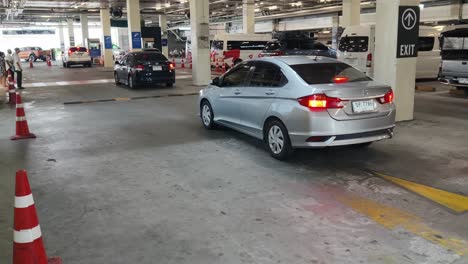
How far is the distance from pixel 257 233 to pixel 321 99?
7.94 ft

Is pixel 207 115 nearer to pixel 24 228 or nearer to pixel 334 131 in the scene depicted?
pixel 334 131

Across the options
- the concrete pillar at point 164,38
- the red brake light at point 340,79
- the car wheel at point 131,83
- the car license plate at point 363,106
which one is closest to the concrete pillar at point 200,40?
the car wheel at point 131,83

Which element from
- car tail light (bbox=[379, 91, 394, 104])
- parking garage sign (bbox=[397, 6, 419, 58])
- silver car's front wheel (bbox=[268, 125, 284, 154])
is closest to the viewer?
car tail light (bbox=[379, 91, 394, 104])

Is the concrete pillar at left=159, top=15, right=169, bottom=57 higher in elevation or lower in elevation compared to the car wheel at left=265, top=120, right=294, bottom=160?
higher

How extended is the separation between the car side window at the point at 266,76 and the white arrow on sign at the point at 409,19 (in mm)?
3731

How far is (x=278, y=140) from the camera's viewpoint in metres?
6.40

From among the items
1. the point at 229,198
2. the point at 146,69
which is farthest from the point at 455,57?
the point at 229,198

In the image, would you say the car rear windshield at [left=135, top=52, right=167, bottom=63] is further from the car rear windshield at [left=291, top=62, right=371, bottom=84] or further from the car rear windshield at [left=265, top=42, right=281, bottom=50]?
the car rear windshield at [left=291, top=62, right=371, bottom=84]

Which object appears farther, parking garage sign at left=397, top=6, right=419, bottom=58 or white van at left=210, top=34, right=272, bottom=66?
white van at left=210, top=34, right=272, bottom=66

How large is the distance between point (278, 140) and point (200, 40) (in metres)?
12.7

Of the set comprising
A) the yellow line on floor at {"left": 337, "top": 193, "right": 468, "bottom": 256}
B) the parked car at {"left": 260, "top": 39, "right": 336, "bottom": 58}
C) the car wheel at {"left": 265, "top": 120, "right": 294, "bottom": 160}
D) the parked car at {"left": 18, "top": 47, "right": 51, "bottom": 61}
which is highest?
the parked car at {"left": 18, "top": 47, "right": 51, "bottom": 61}

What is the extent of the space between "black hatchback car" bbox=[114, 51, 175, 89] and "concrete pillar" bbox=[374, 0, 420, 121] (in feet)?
31.3

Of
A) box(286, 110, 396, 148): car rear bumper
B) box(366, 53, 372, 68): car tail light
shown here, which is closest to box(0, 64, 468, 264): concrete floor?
box(286, 110, 396, 148): car rear bumper

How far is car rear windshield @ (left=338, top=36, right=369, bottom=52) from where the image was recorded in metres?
16.7
